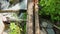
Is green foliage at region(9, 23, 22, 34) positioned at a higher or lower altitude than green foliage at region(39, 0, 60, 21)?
lower

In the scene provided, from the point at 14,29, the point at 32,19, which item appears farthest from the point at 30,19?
the point at 14,29

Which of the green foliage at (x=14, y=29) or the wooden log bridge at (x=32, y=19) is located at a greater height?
the wooden log bridge at (x=32, y=19)

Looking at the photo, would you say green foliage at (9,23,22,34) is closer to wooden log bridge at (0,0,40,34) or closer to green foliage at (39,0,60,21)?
wooden log bridge at (0,0,40,34)

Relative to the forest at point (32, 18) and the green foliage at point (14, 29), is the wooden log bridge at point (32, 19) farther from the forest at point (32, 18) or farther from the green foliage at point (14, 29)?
the green foliage at point (14, 29)

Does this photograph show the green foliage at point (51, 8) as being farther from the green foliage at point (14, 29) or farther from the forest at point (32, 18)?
the green foliage at point (14, 29)

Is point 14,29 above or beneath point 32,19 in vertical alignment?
beneath

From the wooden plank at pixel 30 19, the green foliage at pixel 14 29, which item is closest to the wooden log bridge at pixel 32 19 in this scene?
the wooden plank at pixel 30 19

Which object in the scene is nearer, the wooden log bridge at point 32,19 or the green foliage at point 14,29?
the wooden log bridge at point 32,19

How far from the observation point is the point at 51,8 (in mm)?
2021

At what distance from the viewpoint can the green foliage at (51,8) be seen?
200cm

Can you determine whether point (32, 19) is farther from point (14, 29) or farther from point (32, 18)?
point (14, 29)

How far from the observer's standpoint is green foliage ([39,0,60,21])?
78.9 inches

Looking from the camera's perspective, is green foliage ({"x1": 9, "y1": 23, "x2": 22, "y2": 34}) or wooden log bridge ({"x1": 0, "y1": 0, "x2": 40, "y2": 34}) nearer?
wooden log bridge ({"x1": 0, "y1": 0, "x2": 40, "y2": 34})

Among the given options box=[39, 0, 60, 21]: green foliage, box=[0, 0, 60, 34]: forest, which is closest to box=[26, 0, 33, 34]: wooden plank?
box=[0, 0, 60, 34]: forest
